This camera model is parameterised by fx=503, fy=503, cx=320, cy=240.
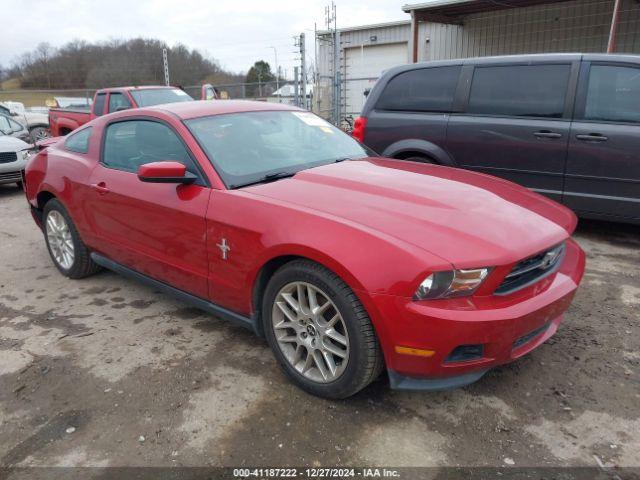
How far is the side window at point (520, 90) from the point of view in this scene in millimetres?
4945

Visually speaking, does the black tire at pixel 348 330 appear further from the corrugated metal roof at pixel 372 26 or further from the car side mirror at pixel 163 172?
the corrugated metal roof at pixel 372 26

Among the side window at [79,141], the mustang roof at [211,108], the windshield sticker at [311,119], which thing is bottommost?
the side window at [79,141]

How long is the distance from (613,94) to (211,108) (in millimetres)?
3743

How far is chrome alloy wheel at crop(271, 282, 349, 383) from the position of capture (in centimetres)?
251

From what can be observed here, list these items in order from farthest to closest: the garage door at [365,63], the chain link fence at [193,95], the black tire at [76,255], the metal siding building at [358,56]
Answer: the chain link fence at [193,95] → the garage door at [365,63] → the metal siding building at [358,56] → the black tire at [76,255]

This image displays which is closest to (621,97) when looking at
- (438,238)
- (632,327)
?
(632,327)

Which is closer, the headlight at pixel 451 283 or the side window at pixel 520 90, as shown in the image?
the headlight at pixel 451 283

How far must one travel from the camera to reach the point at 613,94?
4.73m

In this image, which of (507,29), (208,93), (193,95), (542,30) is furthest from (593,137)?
(193,95)

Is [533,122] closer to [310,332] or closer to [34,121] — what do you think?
[310,332]

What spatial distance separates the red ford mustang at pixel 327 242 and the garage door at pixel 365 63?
1414cm

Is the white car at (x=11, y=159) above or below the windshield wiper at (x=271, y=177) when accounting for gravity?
below

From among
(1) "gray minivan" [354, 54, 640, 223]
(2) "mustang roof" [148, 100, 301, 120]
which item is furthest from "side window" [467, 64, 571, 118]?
(2) "mustang roof" [148, 100, 301, 120]

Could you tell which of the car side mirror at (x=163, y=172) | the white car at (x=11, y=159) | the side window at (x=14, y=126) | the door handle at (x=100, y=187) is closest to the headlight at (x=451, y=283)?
the car side mirror at (x=163, y=172)
